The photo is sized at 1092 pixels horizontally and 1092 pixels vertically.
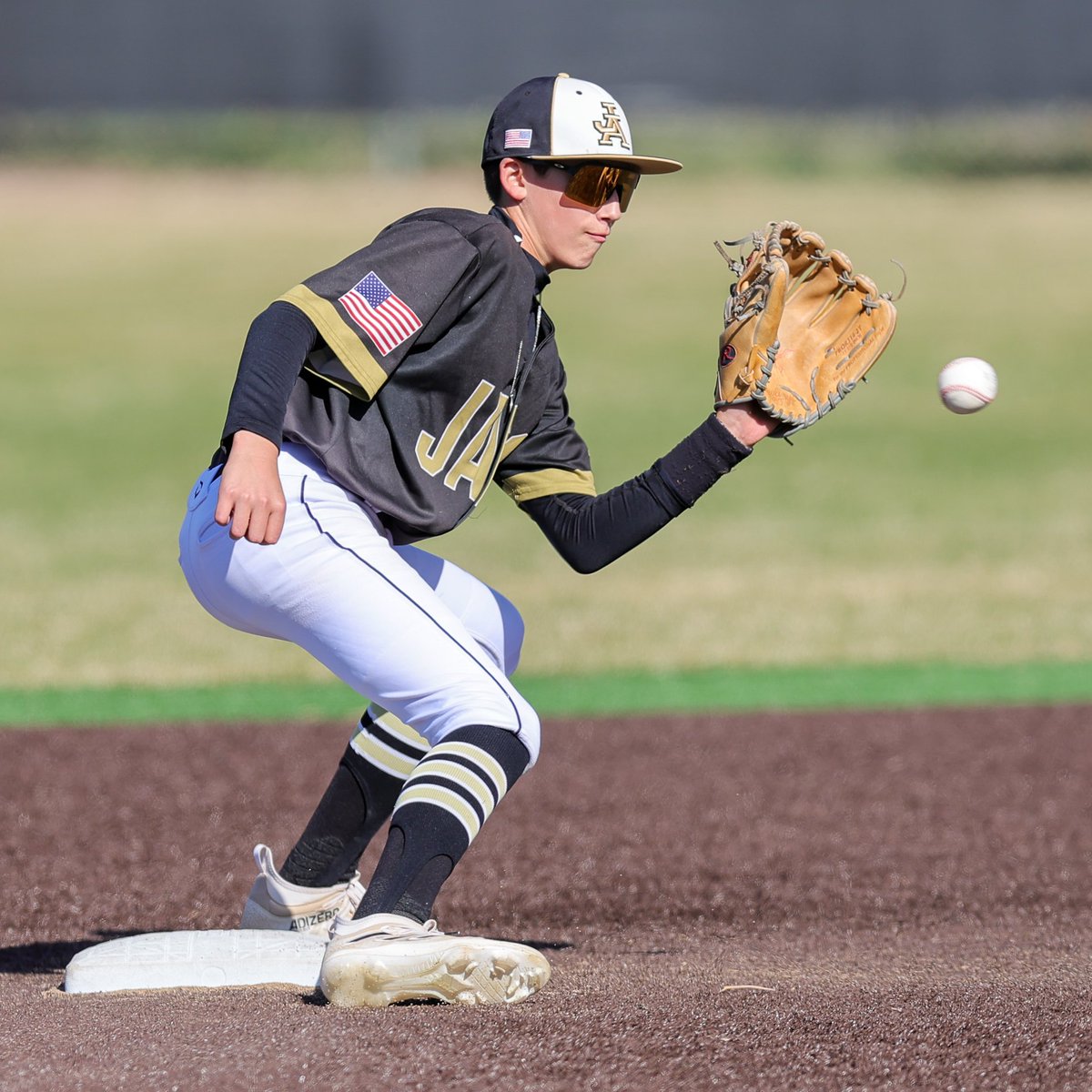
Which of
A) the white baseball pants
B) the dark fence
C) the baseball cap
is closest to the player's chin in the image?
the baseball cap

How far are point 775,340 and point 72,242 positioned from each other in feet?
68.9

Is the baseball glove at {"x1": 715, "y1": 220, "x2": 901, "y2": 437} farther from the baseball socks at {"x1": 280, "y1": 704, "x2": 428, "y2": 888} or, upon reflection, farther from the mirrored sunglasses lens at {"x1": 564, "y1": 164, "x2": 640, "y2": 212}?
the baseball socks at {"x1": 280, "y1": 704, "x2": 428, "y2": 888}

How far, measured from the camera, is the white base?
317cm

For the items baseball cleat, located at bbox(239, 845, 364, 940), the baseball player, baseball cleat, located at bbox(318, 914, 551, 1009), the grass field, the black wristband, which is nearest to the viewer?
baseball cleat, located at bbox(318, 914, 551, 1009)

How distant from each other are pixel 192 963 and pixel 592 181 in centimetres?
178

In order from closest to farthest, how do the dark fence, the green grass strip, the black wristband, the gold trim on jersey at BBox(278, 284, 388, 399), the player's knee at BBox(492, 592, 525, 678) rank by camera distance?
the gold trim on jersey at BBox(278, 284, 388, 399) → the black wristband → the player's knee at BBox(492, 592, 525, 678) → the green grass strip → the dark fence

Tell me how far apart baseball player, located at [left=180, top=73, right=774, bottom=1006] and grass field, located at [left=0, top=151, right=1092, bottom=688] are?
4.45 meters

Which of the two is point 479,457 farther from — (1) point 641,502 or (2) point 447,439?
(1) point 641,502

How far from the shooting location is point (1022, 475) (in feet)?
44.4

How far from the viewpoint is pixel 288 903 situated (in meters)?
3.54

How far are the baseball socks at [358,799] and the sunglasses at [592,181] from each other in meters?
1.17

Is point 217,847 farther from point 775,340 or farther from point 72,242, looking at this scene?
point 72,242

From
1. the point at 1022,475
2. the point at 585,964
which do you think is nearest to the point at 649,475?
the point at 585,964

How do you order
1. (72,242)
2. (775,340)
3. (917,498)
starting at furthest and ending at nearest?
(72,242) → (917,498) → (775,340)
